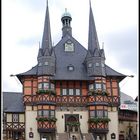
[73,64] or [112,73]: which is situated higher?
[73,64]

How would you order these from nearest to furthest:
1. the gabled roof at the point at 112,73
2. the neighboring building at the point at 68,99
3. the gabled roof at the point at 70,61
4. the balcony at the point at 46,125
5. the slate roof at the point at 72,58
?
the balcony at the point at 46,125 < the neighboring building at the point at 68,99 < the gabled roof at the point at 70,61 < the slate roof at the point at 72,58 < the gabled roof at the point at 112,73

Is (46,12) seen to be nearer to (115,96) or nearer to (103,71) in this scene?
(103,71)

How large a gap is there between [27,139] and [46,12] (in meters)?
17.3

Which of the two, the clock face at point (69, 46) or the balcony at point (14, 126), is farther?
the clock face at point (69, 46)

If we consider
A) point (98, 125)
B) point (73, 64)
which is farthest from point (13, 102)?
point (98, 125)

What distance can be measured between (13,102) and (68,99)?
405 inches

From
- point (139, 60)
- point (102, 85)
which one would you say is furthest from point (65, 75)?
point (139, 60)

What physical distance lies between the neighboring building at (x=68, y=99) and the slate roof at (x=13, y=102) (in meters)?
0.60

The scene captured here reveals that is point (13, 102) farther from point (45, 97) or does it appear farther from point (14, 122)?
point (45, 97)

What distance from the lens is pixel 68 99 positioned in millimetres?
44750

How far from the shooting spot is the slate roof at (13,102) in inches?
1849

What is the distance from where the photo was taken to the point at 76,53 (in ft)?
162

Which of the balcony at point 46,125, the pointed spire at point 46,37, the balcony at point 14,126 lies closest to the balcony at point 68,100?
the balcony at point 46,125

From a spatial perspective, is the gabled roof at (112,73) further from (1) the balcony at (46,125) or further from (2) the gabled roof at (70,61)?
(1) the balcony at (46,125)
